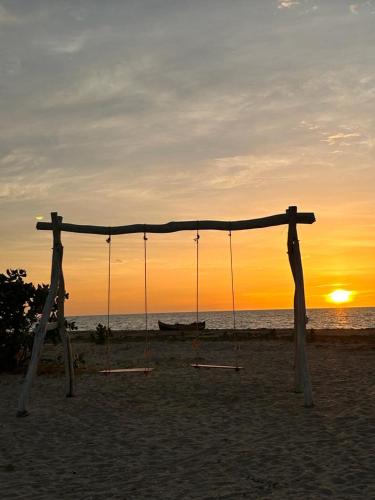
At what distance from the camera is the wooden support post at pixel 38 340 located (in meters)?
9.73

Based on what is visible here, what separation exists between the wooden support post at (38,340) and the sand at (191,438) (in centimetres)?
34

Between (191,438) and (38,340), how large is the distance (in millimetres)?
3868

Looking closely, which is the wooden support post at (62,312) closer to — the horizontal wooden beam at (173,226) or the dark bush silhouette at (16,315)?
the horizontal wooden beam at (173,226)

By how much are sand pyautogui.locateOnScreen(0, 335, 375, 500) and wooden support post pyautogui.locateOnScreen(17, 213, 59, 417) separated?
13.2 inches

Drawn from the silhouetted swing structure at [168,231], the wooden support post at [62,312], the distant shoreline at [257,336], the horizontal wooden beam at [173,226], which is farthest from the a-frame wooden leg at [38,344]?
the distant shoreline at [257,336]

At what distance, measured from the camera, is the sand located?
5.73 meters

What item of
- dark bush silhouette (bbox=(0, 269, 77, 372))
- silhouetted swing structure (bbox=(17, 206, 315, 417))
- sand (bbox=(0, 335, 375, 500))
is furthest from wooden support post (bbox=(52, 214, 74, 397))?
dark bush silhouette (bbox=(0, 269, 77, 372))

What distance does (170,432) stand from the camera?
8188 millimetres

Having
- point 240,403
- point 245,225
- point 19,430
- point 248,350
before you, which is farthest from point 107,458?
point 248,350

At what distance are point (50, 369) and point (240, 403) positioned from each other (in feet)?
23.7

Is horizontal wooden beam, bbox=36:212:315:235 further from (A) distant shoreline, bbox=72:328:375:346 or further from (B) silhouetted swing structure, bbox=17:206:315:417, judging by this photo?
(A) distant shoreline, bbox=72:328:375:346

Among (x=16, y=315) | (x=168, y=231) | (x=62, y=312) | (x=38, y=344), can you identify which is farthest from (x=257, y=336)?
(x=38, y=344)

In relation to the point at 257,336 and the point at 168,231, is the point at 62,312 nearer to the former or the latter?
the point at 168,231

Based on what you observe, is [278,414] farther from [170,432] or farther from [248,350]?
[248,350]
